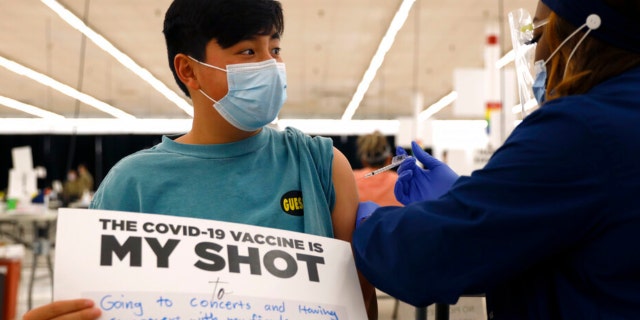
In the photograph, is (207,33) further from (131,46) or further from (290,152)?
(131,46)

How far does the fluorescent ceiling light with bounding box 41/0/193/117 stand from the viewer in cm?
937

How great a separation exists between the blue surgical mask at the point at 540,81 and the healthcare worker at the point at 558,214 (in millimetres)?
114

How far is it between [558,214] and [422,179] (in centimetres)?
50

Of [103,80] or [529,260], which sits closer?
[529,260]

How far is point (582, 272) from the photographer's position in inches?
37.7

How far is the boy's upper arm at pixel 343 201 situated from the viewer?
136 centimetres

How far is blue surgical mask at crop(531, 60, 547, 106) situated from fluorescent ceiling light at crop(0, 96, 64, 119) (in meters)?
18.8

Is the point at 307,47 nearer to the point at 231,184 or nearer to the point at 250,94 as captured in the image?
the point at 250,94

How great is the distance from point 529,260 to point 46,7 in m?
9.73

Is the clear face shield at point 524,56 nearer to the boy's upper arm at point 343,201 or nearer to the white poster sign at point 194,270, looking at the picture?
the boy's upper arm at point 343,201

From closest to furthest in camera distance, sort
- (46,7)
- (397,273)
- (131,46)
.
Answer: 1. (397,273)
2. (46,7)
3. (131,46)

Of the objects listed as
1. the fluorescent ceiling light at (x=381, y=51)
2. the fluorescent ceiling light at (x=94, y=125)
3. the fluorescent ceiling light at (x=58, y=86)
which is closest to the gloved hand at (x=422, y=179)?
the fluorescent ceiling light at (x=381, y=51)

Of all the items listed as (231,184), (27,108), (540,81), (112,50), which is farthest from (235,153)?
(27,108)

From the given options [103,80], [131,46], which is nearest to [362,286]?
[131,46]
